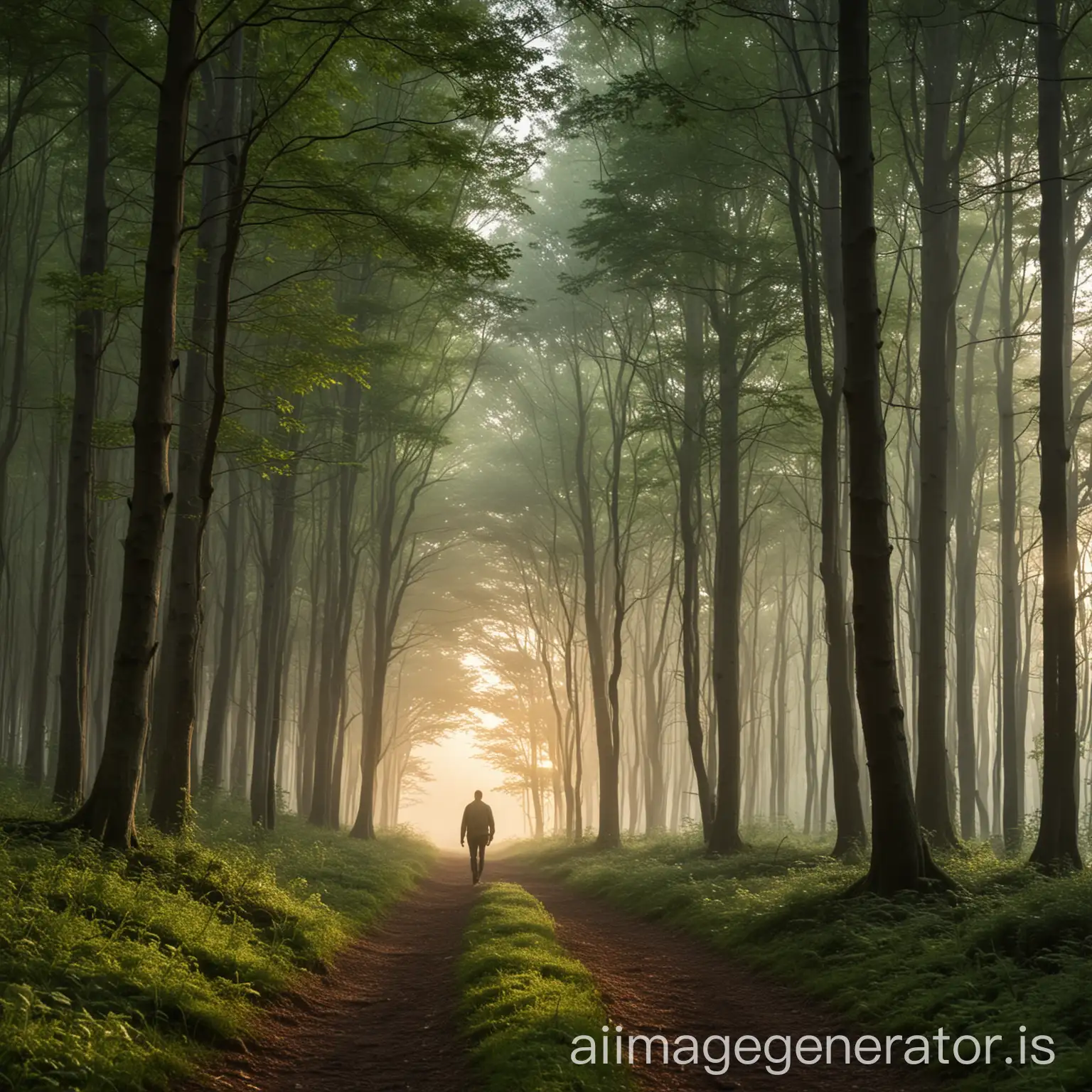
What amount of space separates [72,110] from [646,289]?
460 inches

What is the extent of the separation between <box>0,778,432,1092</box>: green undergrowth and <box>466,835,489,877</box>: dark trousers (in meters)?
6.96

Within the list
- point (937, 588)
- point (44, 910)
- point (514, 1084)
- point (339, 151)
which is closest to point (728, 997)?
point (514, 1084)

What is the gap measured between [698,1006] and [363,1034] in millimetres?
2425

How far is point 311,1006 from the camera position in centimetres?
672

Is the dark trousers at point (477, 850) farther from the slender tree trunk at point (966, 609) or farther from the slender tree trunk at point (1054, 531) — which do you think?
the slender tree trunk at point (1054, 531)

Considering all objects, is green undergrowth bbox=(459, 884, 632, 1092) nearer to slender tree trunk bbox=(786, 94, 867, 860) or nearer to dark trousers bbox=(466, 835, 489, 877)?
slender tree trunk bbox=(786, 94, 867, 860)

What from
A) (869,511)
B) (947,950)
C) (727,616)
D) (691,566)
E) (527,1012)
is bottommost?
(527,1012)

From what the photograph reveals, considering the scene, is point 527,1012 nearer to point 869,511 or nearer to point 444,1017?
point 444,1017

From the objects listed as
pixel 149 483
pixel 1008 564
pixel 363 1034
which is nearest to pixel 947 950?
pixel 363 1034

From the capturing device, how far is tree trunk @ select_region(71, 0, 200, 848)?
25.4ft

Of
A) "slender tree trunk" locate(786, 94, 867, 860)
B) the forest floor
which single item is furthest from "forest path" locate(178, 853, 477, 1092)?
"slender tree trunk" locate(786, 94, 867, 860)

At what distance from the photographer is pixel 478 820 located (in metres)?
17.4

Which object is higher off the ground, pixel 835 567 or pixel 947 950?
pixel 835 567

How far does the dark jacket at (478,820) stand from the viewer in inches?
683
